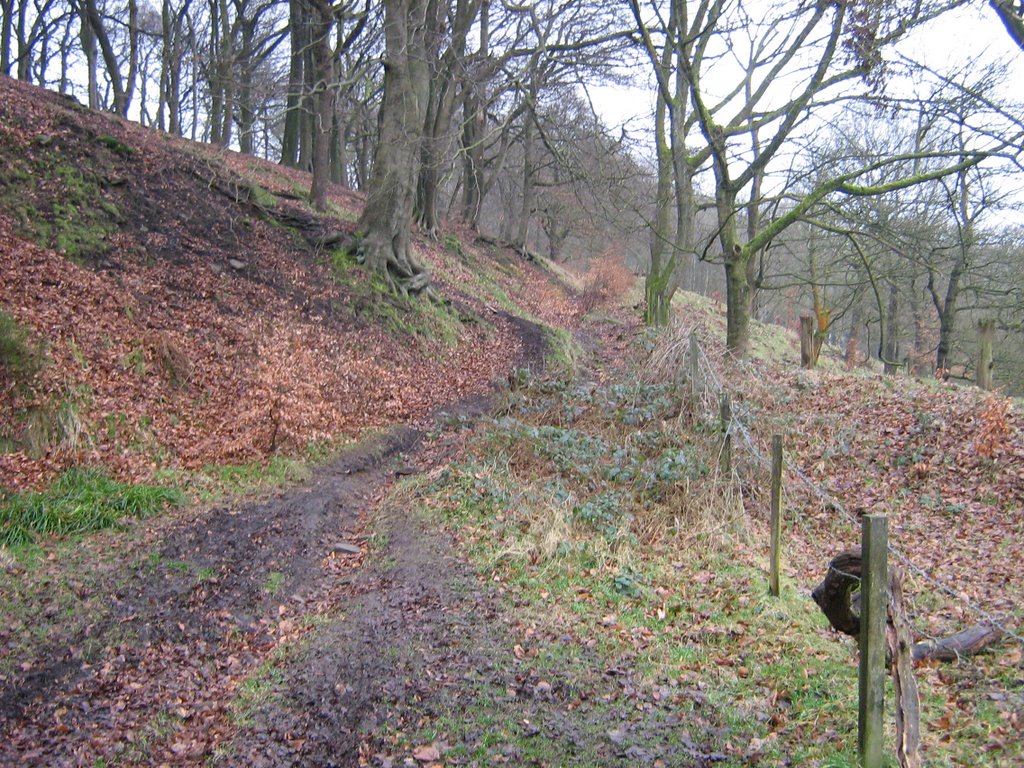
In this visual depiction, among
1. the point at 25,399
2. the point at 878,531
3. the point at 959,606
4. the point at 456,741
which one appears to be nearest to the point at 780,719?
the point at 878,531

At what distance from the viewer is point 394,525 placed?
342 inches

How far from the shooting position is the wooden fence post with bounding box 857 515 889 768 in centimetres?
385

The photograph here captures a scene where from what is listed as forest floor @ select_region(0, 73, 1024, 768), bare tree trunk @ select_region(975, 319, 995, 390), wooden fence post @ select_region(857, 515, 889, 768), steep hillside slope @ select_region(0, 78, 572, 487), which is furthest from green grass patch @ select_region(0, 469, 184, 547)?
bare tree trunk @ select_region(975, 319, 995, 390)

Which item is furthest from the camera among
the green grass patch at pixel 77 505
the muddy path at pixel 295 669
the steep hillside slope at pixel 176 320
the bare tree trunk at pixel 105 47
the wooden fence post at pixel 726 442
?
the bare tree trunk at pixel 105 47

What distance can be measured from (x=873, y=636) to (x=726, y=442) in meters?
5.00

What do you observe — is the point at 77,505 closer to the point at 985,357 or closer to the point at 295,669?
the point at 295,669

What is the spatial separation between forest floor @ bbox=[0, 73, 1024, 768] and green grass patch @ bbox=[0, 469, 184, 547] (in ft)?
0.27

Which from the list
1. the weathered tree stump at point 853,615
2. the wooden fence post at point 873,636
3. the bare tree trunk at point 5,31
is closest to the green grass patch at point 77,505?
the weathered tree stump at point 853,615

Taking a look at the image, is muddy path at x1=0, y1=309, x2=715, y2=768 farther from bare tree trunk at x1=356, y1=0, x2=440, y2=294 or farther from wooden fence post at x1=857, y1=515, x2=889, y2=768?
bare tree trunk at x1=356, y1=0, x2=440, y2=294

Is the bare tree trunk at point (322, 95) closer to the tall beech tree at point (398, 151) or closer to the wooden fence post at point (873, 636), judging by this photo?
the tall beech tree at point (398, 151)

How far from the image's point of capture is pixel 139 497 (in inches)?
322

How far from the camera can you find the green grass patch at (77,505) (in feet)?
23.8

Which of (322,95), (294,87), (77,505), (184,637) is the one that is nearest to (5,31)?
(294,87)

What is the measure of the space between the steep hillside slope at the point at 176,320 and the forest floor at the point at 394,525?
6 cm
